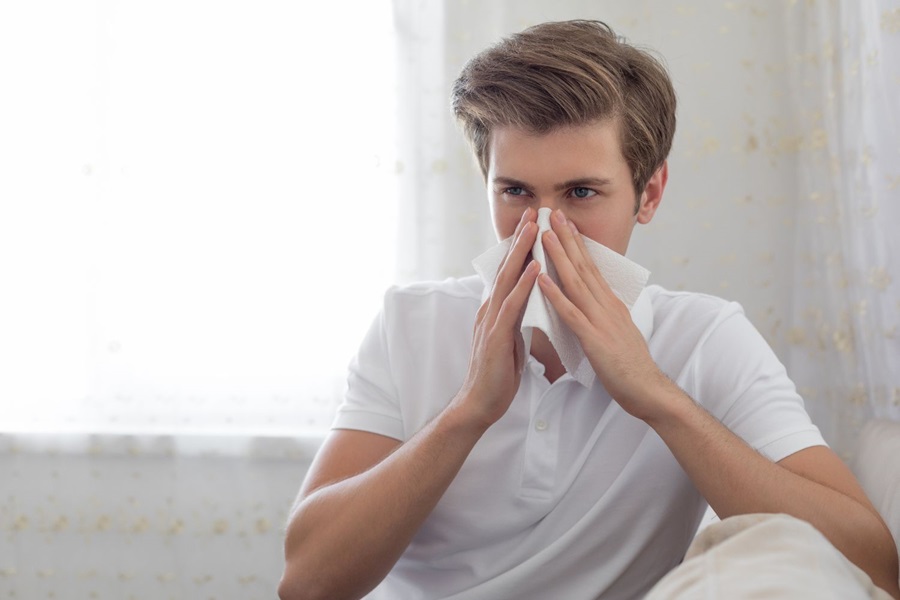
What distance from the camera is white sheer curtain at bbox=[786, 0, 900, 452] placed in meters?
1.66

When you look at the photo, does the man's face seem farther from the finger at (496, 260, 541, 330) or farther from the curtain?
the curtain

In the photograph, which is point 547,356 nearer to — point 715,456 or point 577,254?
point 577,254

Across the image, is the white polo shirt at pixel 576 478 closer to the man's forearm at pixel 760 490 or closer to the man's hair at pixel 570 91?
the man's forearm at pixel 760 490

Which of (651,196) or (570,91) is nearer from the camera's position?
(570,91)

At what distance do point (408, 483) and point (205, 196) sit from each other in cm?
134

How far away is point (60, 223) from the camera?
2.34m

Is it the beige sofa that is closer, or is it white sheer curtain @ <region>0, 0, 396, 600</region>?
the beige sofa

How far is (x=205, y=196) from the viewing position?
2287 mm

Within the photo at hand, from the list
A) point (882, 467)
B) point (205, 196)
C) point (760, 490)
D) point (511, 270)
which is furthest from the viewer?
point (205, 196)

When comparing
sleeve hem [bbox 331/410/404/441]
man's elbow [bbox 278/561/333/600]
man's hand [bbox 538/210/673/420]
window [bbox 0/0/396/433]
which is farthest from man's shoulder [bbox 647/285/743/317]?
window [bbox 0/0/396/433]

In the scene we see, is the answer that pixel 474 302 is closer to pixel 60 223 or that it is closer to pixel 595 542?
pixel 595 542

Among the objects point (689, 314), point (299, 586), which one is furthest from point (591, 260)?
point (299, 586)

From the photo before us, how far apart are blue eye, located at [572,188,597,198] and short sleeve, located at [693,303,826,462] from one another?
28 centimetres

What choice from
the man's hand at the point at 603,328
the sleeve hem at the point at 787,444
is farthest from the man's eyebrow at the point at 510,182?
the sleeve hem at the point at 787,444
